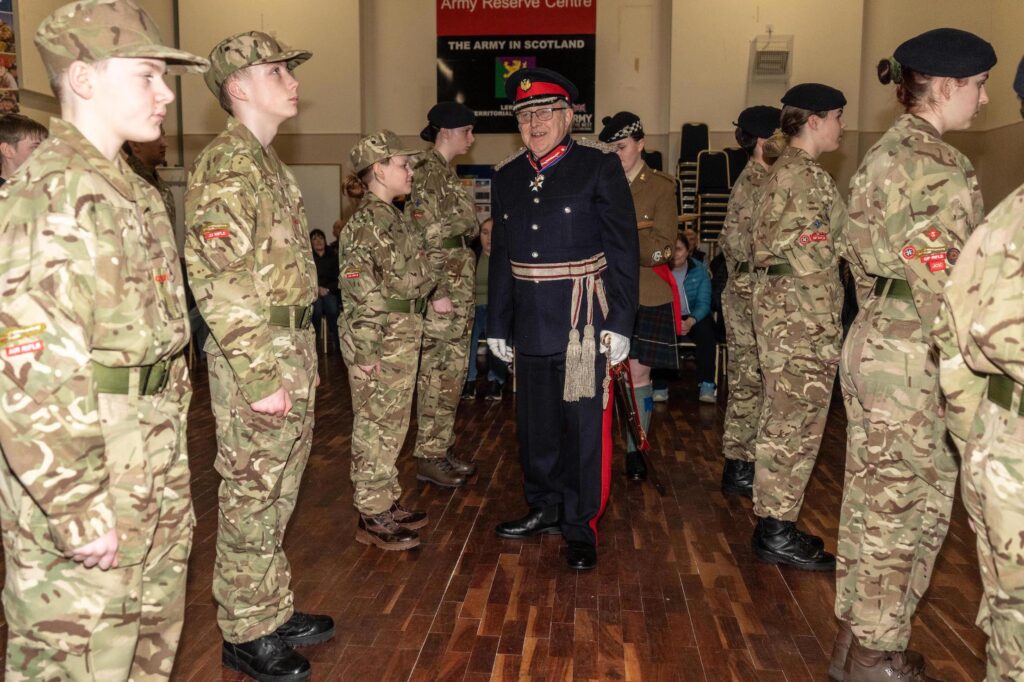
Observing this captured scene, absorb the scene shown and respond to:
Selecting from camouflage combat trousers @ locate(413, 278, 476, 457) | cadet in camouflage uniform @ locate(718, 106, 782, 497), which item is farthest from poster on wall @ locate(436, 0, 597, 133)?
camouflage combat trousers @ locate(413, 278, 476, 457)

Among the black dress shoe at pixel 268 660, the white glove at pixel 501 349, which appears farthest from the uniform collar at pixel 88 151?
the white glove at pixel 501 349

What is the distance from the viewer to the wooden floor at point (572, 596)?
279cm

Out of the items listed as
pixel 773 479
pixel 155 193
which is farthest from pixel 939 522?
pixel 155 193

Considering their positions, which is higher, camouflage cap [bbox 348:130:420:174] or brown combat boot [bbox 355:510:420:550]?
camouflage cap [bbox 348:130:420:174]

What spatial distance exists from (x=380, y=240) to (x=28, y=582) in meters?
2.21

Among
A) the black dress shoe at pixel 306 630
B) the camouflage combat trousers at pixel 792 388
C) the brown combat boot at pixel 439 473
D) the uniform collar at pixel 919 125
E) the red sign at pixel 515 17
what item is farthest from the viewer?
the red sign at pixel 515 17

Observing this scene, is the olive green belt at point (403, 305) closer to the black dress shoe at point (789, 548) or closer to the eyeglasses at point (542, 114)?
the eyeglasses at point (542, 114)

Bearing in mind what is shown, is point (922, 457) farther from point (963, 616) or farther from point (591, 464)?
point (591, 464)

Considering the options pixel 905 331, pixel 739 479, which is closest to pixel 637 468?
pixel 739 479

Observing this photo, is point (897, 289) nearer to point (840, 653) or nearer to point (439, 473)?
point (840, 653)

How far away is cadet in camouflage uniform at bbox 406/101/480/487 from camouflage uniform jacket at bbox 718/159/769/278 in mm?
1393

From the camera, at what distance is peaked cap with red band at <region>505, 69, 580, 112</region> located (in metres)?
3.54

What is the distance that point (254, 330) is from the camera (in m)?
2.37

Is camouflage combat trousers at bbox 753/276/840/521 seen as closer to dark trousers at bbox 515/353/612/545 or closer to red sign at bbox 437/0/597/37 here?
dark trousers at bbox 515/353/612/545
